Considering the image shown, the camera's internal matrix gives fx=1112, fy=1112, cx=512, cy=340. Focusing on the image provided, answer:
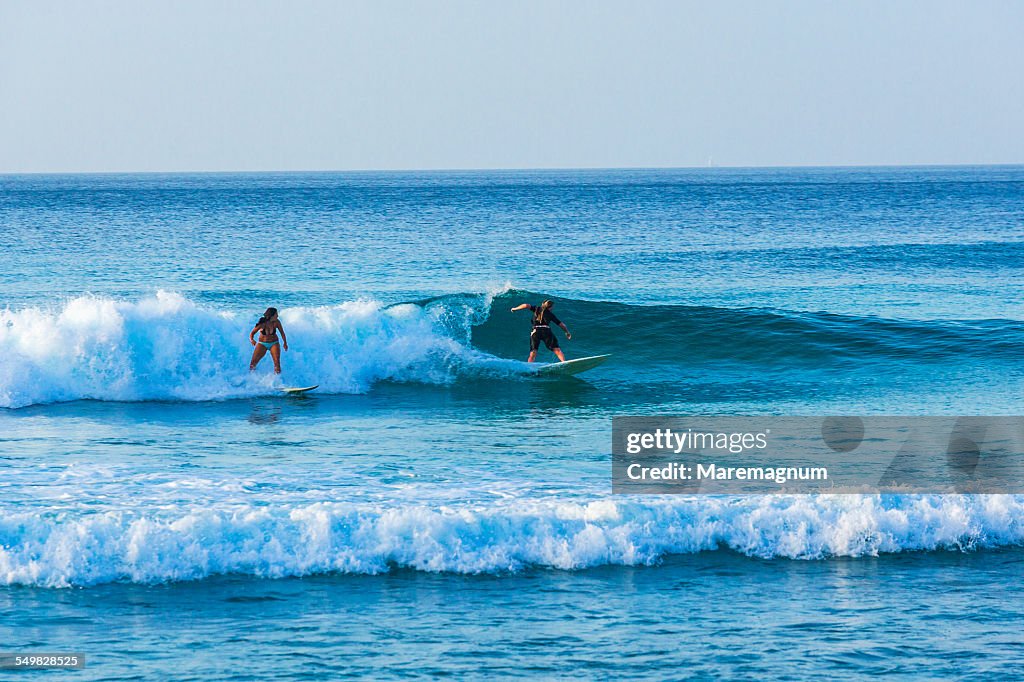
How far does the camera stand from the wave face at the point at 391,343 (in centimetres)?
1927

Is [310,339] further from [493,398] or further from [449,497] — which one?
[449,497]

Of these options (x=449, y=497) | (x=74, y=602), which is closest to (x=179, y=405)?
(x=449, y=497)

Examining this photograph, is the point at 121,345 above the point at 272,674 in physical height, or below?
above

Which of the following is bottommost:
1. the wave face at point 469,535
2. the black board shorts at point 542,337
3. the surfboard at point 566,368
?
the wave face at point 469,535

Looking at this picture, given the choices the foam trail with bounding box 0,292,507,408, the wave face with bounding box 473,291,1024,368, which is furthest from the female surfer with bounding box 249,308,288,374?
the wave face with bounding box 473,291,1024,368

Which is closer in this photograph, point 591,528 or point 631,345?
point 591,528

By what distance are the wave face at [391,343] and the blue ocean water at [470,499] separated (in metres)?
0.07

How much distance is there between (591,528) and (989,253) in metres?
38.2

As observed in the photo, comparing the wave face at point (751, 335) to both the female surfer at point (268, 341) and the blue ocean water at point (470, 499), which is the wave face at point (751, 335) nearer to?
the blue ocean water at point (470, 499)

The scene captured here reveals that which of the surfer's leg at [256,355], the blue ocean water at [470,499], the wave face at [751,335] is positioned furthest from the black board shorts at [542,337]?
the surfer's leg at [256,355]

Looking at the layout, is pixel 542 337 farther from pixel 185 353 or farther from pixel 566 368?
pixel 185 353

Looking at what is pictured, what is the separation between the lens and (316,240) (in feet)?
170

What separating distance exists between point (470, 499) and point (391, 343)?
371 inches

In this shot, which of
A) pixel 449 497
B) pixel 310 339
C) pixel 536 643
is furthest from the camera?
pixel 310 339
